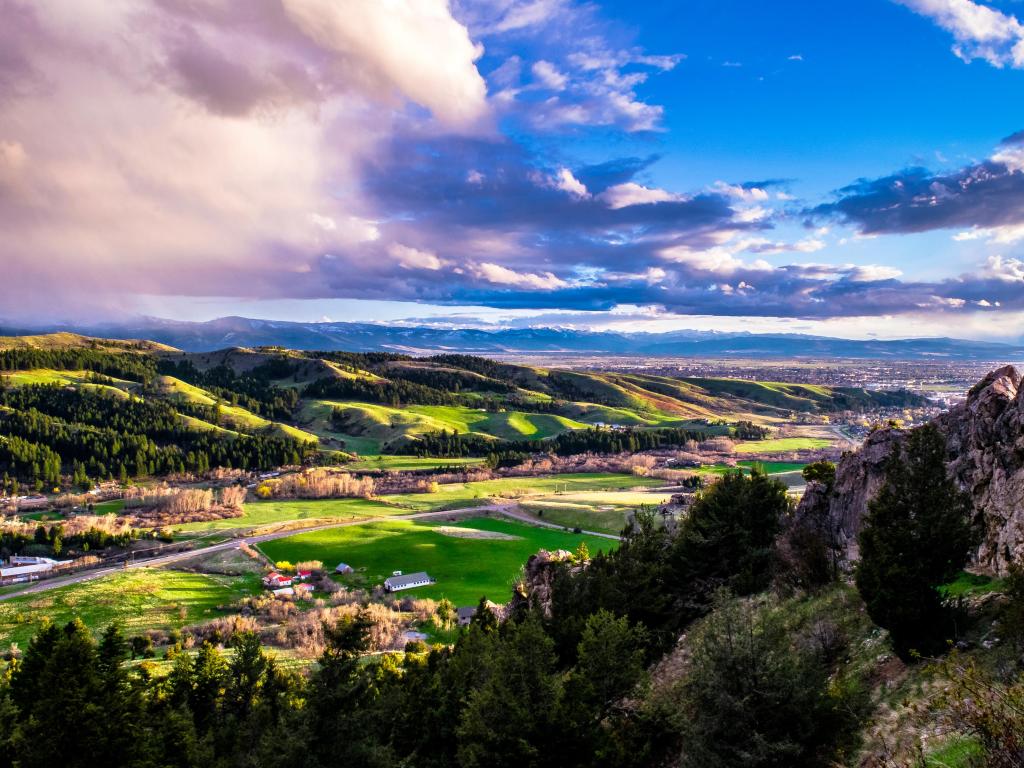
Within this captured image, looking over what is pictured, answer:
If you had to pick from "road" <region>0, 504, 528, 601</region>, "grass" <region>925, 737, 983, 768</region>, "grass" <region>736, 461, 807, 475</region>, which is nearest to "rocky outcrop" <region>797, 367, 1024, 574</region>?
"grass" <region>925, 737, 983, 768</region>

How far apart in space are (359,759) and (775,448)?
20193cm

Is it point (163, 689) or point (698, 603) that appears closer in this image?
point (698, 603)

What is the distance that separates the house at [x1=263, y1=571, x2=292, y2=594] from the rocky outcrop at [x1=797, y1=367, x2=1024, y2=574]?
75.1 m

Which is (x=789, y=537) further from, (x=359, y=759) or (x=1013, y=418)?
(x=359, y=759)

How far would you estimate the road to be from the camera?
86438 mm

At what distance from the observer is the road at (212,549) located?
86438 millimetres

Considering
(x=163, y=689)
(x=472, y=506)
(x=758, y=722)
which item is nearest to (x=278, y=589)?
(x=163, y=689)

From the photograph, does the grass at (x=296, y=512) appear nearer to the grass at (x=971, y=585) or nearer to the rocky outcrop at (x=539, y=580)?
the rocky outcrop at (x=539, y=580)

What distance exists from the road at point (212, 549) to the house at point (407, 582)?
108 feet

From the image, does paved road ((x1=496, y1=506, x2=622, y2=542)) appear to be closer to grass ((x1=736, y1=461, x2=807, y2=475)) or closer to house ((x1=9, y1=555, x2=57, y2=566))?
grass ((x1=736, y1=461, x2=807, y2=475))

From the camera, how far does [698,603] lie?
3375 centimetres

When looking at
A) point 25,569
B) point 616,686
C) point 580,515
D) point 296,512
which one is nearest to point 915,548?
point 616,686

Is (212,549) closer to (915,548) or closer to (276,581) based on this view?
(276,581)

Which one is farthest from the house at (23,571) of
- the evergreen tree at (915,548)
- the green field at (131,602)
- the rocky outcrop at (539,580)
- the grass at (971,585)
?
the grass at (971,585)
